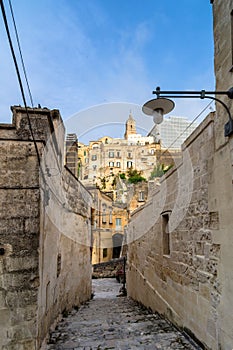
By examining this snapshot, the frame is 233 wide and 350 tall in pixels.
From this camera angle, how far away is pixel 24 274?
304 cm

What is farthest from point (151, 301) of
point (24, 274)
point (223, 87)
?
point (223, 87)

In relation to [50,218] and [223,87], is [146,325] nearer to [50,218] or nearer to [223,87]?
[50,218]

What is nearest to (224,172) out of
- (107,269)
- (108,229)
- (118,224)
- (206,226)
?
(206,226)

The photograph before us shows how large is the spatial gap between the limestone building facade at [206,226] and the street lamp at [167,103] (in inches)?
4.8

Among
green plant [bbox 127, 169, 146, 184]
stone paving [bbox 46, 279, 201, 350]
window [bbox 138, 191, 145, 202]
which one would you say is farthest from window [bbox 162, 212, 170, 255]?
Result: green plant [bbox 127, 169, 146, 184]

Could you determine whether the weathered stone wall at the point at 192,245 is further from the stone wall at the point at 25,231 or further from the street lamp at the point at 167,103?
the stone wall at the point at 25,231

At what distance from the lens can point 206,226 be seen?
339 cm

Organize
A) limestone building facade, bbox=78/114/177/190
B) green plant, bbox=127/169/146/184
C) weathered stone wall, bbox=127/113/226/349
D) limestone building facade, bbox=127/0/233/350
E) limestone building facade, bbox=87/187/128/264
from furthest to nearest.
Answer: limestone building facade, bbox=78/114/177/190 < green plant, bbox=127/169/146/184 < limestone building facade, bbox=87/187/128/264 < weathered stone wall, bbox=127/113/226/349 < limestone building facade, bbox=127/0/233/350

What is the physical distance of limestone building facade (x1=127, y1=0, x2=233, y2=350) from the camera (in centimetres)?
290

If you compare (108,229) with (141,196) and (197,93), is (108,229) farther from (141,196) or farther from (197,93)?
(197,93)

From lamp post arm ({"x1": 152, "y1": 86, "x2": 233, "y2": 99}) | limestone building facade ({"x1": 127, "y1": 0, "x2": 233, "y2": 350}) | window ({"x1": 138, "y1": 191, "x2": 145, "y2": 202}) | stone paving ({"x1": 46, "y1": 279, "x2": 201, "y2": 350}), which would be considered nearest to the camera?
lamp post arm ({"x1": 152, "y1": 86, "x2": 233, "y2": 99})

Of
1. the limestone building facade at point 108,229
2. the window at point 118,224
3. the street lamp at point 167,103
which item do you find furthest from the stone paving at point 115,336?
the window at point 118,224

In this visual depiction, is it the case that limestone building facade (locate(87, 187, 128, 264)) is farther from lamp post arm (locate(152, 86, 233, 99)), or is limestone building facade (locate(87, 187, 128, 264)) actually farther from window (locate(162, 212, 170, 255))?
lamp post arm (locate(152, 86, 233, 99))

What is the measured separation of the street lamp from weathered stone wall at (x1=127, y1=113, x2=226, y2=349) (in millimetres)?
479
